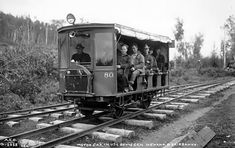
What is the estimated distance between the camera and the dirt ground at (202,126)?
6.32 meters

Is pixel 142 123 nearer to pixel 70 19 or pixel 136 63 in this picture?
pixel 136 63

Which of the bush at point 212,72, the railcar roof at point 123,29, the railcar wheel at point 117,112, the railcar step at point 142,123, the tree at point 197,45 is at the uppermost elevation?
the tree at point 197,45

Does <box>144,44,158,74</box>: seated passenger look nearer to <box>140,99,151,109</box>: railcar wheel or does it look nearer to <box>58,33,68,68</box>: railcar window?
<box>140,99,151,109</box>: railcar wheel

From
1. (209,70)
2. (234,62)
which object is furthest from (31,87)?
(234,62)

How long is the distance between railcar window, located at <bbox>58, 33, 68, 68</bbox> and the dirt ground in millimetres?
3302

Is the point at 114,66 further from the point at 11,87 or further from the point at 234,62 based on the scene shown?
the point at 234,62

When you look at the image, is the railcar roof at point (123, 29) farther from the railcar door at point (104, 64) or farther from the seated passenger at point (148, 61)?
the seated passenger at point (148, 61)

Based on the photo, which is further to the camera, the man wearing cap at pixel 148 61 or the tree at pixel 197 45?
the tree at pixel 197 45

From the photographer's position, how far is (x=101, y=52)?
25.3ft

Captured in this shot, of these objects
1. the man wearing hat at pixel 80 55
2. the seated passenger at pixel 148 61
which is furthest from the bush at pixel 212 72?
the man wearing hat at pixel 80 55

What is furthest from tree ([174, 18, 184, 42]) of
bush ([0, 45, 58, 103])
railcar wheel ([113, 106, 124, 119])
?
railcar wheel ([113, 106, 124, 119])

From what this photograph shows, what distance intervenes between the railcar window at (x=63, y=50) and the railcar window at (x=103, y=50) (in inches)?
45.6

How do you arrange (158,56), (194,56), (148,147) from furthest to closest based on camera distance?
(194,56) < (158,56) < (148,147)

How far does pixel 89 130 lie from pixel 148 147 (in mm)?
1574
